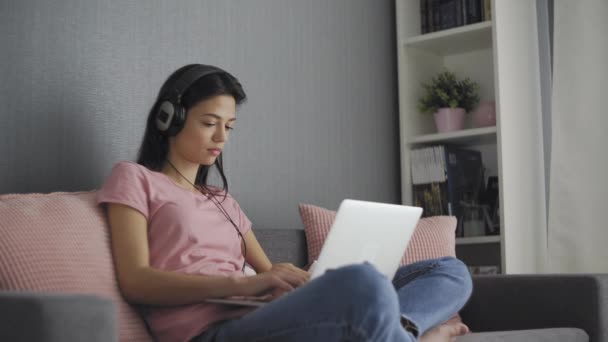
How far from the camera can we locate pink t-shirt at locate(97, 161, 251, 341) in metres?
1.64

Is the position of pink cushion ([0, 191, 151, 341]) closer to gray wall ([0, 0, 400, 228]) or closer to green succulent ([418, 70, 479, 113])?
gray wall ([0, 0, 400, 228])

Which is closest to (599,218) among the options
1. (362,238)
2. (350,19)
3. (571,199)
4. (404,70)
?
(571,199)

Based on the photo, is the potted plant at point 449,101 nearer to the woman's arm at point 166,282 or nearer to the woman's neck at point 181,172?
the woman's neck at point 181,172

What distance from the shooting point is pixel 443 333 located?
183 centimetres

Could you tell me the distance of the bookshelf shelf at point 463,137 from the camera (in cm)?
305

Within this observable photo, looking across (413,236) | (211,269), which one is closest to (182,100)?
(211,269)

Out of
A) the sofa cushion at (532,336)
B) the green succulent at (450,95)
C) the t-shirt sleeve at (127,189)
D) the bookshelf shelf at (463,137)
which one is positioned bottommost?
the sofa cushion at (532,336)

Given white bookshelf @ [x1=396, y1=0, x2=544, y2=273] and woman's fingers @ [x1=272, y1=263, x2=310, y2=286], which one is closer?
woman's fingers @ [x1=272, y1=263, x2=310, y2=286]

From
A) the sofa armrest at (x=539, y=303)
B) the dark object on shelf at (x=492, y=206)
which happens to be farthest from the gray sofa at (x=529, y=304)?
the dark object on shelf at (x=492, y=206)

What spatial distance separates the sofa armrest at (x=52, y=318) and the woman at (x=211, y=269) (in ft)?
1.47

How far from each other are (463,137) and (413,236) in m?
0.87

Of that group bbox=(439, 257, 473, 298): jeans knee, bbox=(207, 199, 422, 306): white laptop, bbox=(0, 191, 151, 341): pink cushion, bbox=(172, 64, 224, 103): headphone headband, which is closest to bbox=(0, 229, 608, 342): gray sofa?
bbox=(439, 257, 473, 298): jeans knee

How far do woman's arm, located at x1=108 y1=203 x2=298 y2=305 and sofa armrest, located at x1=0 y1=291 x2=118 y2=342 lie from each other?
56 cm

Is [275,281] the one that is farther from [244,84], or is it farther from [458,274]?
[244,84]
